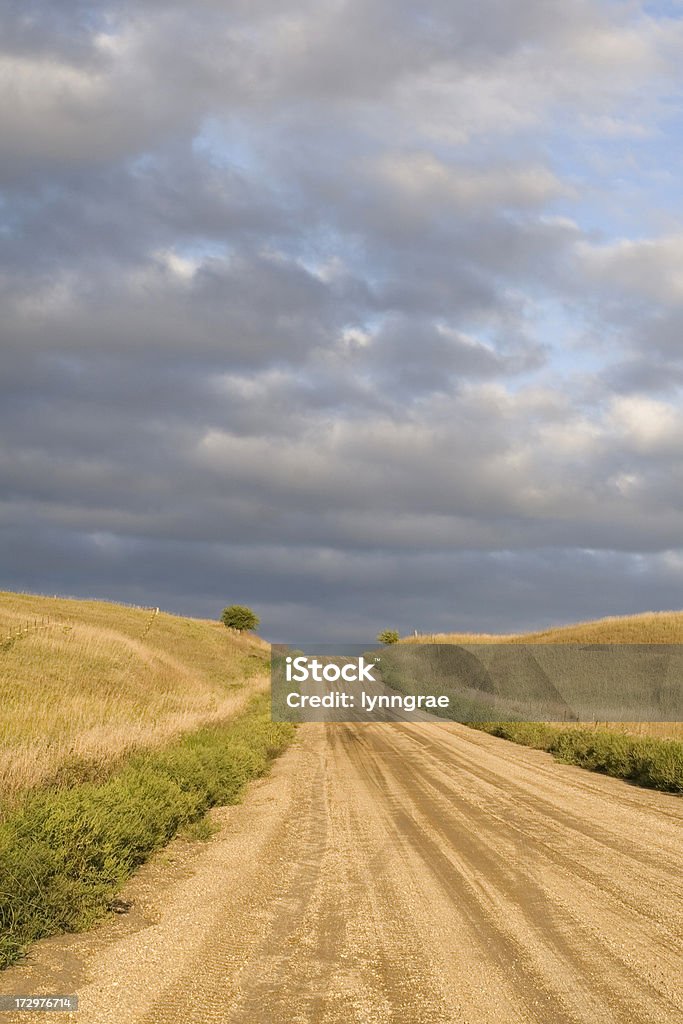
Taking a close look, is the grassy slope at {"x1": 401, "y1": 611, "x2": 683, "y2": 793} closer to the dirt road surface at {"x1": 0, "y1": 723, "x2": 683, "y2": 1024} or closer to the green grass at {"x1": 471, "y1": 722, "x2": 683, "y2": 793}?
the green grass at {"x1": 471, "y1": 722, "x2": 683, "y2": 793}

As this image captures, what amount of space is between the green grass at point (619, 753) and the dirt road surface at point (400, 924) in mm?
2164

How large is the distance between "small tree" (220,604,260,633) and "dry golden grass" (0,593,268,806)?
1320 inches

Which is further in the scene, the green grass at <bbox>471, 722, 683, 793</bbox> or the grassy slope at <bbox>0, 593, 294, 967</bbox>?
the green grass at <bbox>471, 722, 683, 793</bbox>

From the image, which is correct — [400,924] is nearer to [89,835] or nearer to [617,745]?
[89,835]

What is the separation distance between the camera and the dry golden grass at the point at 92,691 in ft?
41.9

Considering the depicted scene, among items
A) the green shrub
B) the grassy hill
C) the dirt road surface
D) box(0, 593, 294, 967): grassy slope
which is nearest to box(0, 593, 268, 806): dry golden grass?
box(0, 593, 294, 967): grassy slope

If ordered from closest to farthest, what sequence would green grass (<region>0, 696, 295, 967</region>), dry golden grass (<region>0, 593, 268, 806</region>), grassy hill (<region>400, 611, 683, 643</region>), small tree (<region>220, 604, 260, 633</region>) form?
green grass (<region>0, 696, 295, 967</region>) → dry golden grass (<region>0, 593, 268, 806</region>) → grassy hill (<region>400, 611, 683, 643</region>) → small tree (<region>220, 604, 260, 633</region>)

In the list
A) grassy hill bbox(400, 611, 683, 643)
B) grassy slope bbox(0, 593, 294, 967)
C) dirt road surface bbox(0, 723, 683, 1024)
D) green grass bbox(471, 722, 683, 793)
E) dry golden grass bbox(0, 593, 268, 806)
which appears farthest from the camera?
grassy hill bbox(400, 611, 683, 643)

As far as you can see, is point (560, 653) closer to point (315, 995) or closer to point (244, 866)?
point (244, 866)

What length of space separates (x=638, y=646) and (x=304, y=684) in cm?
2285

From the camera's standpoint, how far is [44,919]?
24.0 feet

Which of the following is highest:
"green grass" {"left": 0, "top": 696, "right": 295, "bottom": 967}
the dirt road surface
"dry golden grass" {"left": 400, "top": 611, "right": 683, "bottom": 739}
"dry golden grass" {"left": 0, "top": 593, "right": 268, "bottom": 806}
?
"dry golden grass" {"left": 400, "top": 611, "right": 683, "bottom": 739}

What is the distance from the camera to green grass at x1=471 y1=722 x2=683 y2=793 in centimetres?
1688

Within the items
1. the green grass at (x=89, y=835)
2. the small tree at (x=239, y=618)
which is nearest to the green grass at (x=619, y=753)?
the green grass at (x=89, y=835)
